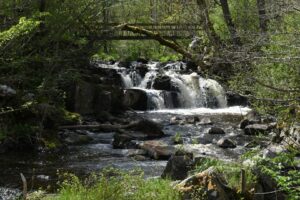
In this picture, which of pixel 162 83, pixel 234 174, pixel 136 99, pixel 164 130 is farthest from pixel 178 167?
pixel 162 83

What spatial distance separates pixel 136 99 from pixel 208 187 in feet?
58.0

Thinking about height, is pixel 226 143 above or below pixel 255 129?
below

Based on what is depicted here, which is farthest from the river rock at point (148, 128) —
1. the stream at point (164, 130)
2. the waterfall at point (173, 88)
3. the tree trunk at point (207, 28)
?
the waterfall at point (173, 88)

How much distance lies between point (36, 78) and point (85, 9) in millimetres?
2686

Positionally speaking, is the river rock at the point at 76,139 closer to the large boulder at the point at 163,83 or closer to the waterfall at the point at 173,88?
the waterfall at the point at 173,88

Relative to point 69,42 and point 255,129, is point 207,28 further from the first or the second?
point 255,129

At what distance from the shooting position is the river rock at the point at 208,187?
6906 millimetres

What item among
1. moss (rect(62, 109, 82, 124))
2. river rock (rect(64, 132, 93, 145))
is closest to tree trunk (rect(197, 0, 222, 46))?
river rock (rect(64, 132, 93, 145))

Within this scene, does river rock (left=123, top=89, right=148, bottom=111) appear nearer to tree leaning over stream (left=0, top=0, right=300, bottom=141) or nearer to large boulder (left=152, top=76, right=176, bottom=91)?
large boulder (left=152, top=76, right=176, bottom=91)

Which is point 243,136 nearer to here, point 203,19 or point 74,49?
point 203,19

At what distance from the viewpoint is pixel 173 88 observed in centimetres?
2644

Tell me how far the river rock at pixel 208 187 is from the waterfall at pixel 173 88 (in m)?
17.4

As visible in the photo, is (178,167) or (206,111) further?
(206,111)

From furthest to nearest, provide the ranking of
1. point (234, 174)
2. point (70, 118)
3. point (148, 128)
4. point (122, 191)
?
point (148, 128)
point (70, 118)
point (234, 174)
point (122, 191)
